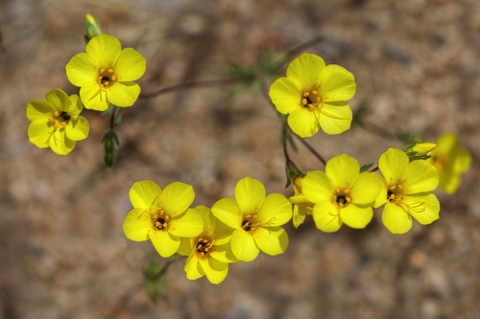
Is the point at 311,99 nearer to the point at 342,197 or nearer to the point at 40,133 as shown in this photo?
the point at 342,197

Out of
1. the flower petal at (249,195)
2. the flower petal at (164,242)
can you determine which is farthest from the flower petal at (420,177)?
the flower petal at (164,242)

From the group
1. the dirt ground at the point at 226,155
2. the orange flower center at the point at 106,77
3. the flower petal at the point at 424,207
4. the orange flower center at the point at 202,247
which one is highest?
the orange flower center at the point at 106,77

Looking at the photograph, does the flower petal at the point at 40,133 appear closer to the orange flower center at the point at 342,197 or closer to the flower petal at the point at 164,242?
the flower petal at the point at 164,242

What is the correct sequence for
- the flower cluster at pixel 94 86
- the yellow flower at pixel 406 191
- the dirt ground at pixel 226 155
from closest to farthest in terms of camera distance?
the yellow flower at pixel 406 191 < the flower cluster at pixel 94 86 < the dirt ground at pixel 226 155

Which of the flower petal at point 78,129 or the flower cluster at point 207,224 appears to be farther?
the flower petal at point 78,129

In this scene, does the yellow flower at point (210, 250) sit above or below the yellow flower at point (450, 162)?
above

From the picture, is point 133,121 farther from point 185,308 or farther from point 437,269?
point 437,269

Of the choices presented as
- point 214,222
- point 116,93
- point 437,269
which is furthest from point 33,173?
point 437,269

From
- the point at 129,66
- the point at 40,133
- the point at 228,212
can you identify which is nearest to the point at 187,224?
the point at 228,212
